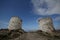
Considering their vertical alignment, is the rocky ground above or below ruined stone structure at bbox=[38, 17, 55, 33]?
below

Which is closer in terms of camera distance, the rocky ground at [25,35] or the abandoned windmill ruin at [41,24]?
the rocky ground at [25,35]

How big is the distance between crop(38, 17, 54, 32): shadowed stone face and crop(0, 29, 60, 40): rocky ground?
0.41 metres

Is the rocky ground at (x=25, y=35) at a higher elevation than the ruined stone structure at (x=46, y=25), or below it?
below

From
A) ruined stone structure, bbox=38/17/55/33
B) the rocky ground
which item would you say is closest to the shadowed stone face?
ruined stone structure, bbox=38/17/55/33

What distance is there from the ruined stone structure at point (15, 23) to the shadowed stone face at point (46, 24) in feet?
6.41

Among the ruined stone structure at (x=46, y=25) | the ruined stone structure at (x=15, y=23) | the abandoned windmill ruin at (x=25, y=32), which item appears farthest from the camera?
the ruined stone structure at (x=15, y=23)

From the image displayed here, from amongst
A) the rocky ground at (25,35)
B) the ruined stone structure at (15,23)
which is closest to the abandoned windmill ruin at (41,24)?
the ruined stone structure at (15,23)

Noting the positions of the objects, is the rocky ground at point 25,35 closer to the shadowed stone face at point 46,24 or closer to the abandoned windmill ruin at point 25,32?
the abandoned windmill ruin at point 25,32

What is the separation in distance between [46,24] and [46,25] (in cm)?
9

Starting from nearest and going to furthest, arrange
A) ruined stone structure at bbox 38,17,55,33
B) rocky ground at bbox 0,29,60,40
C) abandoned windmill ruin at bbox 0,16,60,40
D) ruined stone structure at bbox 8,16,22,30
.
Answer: rocky ground at bbox 0,29,60,40 < abandoned windmill ruin at bbox 0,16,60,40 < ruined stone structure at bbox 38,17,55,33 < ruined stone structure at bbox 8,16,22,30

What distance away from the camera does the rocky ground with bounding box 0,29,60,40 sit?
669 inches

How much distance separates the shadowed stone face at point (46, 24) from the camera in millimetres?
17406

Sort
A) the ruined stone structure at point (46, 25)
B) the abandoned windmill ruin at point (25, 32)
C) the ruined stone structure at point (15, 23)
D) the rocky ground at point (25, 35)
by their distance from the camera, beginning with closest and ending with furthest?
1. the rocky ground at point (25, 35)
2. the abandoned windmill ruin at point (25, 32)
3. the ruined stone structure at point (46, 25)
4. the ruined stone structure at point (15, 23)

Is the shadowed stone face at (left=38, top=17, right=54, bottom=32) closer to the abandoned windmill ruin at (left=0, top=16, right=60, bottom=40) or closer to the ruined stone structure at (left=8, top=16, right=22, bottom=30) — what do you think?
the abandoned windmill ruin at (left=0, top=16, right=60, bottom=40)
